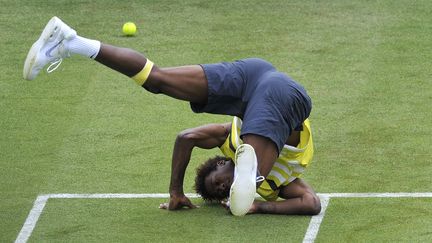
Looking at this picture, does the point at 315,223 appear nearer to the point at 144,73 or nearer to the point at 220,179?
the point at 220,179

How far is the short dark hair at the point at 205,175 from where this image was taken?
11.7 m

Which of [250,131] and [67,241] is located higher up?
[250,131]

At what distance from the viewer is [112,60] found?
11.0m

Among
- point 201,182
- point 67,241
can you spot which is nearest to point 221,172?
point 201,182

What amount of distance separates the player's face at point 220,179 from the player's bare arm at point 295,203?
0.33 m

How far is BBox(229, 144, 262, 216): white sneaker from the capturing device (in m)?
10.6

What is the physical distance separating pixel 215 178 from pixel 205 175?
14cm

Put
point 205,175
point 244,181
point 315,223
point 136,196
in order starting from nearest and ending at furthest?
point 244,181
point 315,223
point 205,175
point 136,196

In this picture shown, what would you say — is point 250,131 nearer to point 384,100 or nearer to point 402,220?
point 402,220

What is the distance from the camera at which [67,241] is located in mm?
10930

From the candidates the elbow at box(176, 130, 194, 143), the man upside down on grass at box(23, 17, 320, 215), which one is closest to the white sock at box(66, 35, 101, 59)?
the man upside down on grass at box(23, 17, 320, 215)

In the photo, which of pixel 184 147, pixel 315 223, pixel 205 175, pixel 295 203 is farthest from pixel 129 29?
pixel 315 223

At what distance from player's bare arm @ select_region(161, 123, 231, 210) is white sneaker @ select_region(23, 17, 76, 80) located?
146cm

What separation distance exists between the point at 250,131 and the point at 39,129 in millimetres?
3915
